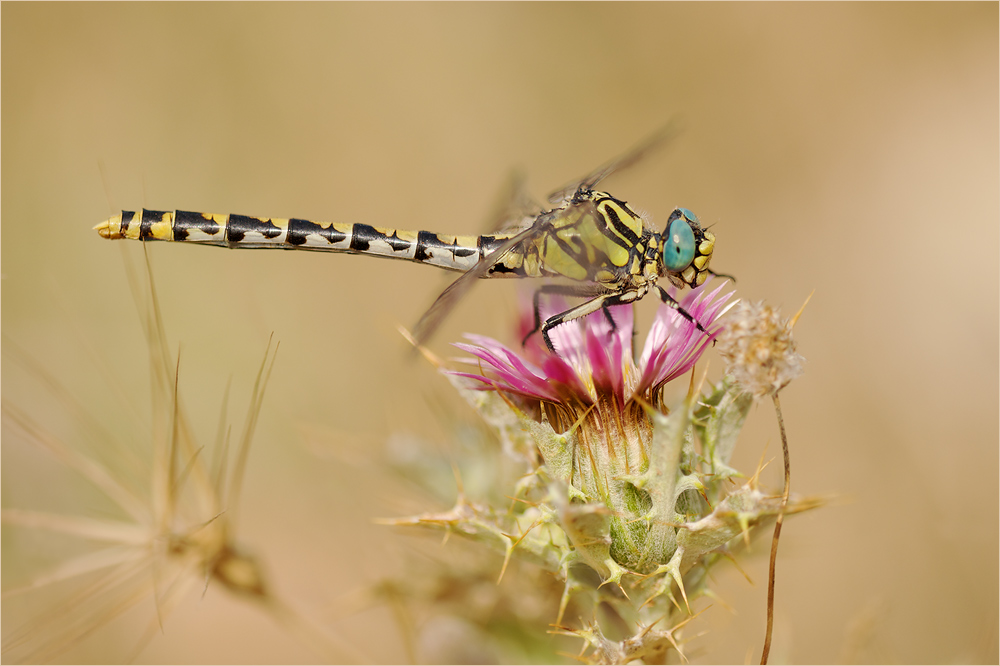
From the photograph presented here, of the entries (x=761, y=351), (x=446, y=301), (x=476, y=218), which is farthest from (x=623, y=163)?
(x=476, y=218)

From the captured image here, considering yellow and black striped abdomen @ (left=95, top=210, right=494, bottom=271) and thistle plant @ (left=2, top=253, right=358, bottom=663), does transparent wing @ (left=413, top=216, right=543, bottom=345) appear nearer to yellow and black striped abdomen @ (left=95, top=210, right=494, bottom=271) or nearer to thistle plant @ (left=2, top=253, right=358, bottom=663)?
yellow and black striped abdomen @ (left=95, top=210, right=494, bottom=271)

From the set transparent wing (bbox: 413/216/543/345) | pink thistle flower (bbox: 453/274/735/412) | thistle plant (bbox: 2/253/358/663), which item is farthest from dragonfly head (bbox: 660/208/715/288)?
thistle plant (bbox: 2/253/358/663)

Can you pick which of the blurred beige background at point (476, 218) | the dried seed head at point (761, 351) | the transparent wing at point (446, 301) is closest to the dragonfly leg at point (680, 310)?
the dried seed head at point (761, 351)

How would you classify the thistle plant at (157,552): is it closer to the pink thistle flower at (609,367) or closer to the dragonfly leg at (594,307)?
the pink thistle flower at (609,367)

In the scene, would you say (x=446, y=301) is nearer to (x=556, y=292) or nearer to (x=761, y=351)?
(x=556, y=292)

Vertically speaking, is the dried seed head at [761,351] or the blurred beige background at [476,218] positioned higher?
the blurred beige background at [476,218]

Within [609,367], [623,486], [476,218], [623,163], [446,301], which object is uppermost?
[476,218]
